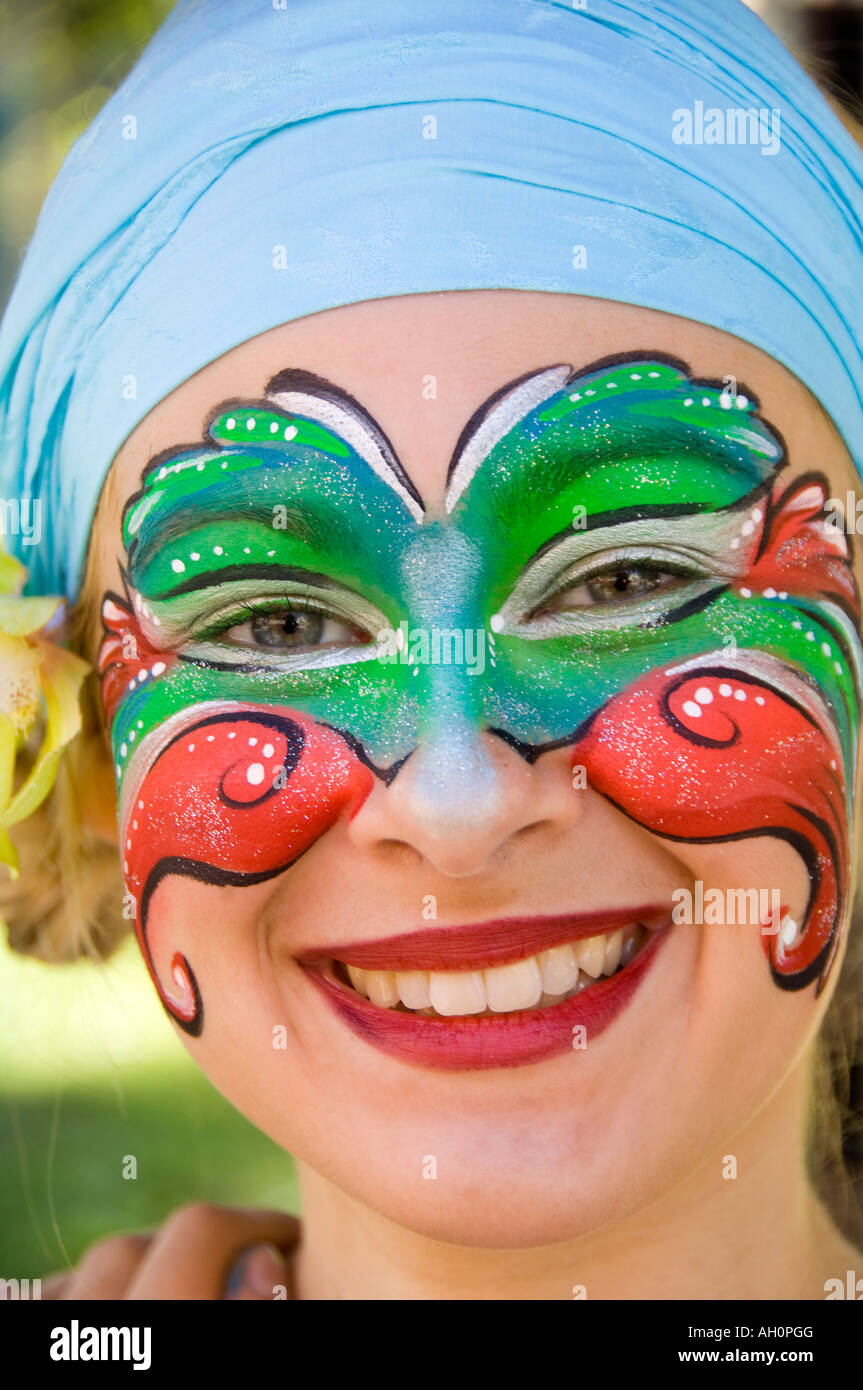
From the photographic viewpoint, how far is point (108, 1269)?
8.46 feet

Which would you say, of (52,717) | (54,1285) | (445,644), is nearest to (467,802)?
(445,644)

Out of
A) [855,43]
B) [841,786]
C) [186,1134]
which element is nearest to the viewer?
[841,786]

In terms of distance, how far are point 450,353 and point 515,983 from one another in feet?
2.81

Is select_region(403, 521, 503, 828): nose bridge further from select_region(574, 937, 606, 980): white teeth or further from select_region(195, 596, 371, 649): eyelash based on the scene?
select_region(574, 937, 606, 980): white teeth

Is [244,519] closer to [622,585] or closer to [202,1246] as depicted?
[622,585]

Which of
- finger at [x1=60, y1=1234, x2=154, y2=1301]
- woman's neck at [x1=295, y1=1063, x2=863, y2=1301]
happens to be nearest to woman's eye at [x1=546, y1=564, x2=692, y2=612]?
woman's neck at [x1=295, y1=1063, x2=863, y2=1301]

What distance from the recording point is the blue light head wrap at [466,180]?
5.95 ft

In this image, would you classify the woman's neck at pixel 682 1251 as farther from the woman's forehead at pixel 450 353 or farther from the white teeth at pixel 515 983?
the woman's forehead at pixel 450 353

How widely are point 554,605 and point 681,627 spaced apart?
0.17 meters

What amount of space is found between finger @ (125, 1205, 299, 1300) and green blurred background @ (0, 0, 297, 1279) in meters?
0.17

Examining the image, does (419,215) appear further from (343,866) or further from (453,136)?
(343,866)

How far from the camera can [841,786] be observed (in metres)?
1.90

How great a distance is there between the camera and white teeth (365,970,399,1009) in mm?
1957
